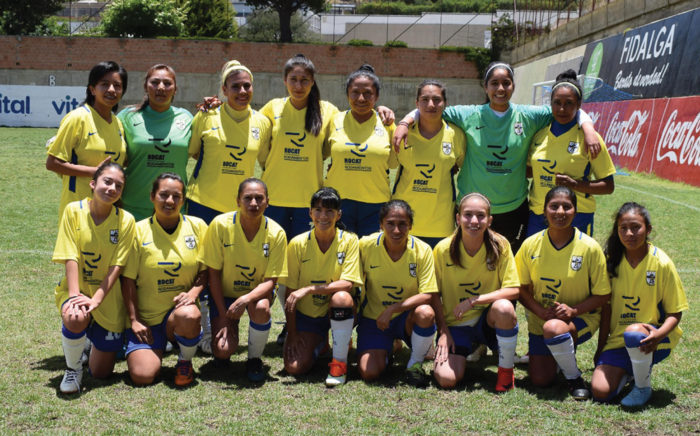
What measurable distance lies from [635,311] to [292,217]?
2.53m

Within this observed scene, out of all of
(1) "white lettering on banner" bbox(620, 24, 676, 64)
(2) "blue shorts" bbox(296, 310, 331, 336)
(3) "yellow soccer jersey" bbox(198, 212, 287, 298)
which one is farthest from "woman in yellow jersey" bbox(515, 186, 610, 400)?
(1) "white lettering on banner" bbox(620, 24, 676, 64)

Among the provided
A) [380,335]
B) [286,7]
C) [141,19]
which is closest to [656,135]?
[380,335]

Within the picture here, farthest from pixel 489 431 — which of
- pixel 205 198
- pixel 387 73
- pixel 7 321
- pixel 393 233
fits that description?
pixel 387 73

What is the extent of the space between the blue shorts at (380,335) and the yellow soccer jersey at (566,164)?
52.9 inches

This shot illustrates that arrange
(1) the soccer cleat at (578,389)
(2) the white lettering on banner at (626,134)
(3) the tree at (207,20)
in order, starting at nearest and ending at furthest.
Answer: (1) the soccer cleat at (578,389), (2) the white lettering on banner at (626,134), (3) the tree at (207,20)

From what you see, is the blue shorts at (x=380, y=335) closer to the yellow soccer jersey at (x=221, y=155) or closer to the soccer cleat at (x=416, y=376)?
the soccer cleat at (x=416, y=376)

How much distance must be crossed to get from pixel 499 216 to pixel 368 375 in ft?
5.43

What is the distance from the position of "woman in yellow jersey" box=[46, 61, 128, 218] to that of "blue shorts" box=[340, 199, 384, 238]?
1.68m

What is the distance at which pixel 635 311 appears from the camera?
426 cm

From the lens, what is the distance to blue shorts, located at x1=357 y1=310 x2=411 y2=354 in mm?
4605

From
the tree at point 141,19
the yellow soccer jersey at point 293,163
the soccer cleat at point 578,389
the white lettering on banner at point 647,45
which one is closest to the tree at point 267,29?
the tree at point 141,19

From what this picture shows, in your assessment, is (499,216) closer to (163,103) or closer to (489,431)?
(489,431)

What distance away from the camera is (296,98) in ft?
17.3

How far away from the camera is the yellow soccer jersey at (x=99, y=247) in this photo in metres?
4.36
